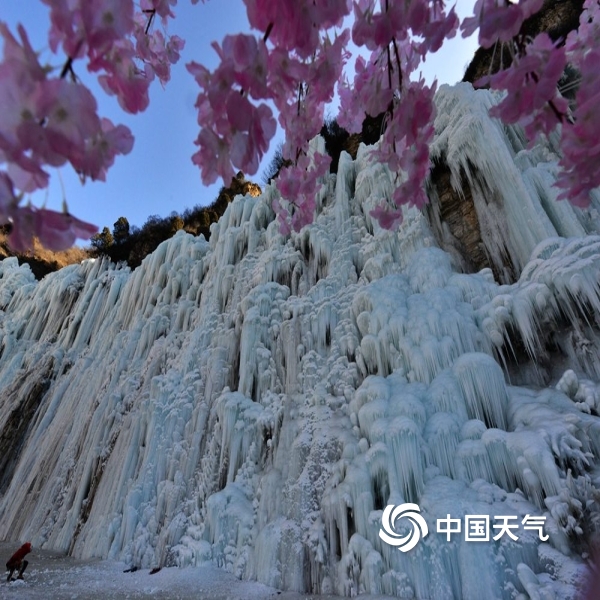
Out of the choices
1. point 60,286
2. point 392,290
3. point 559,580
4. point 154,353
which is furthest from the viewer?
point 60,286

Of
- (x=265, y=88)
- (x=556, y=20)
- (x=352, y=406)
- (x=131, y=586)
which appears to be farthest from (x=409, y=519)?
(x=556, y=20)

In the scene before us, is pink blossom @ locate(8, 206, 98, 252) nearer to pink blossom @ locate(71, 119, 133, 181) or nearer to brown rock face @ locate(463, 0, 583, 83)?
pink blossom @ locate(71, 119, 133, 181)

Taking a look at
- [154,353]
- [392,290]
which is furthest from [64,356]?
[392,290]

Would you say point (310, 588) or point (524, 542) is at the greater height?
point (524, 542)

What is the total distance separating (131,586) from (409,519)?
3.24 meters

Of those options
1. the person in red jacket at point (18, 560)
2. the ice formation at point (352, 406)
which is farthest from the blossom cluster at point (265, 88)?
the person in red jacket at point (18, 560)

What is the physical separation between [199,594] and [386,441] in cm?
237

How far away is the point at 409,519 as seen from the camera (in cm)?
337

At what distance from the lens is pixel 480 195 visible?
226 inches

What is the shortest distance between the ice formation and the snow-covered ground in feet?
0.66

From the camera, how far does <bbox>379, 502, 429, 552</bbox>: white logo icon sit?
3.23 metres

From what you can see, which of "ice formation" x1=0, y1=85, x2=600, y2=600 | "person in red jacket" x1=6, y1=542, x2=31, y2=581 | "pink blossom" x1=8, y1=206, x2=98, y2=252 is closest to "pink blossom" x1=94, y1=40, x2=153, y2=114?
"pink blossom" x1=8, y1=206, x2=98, y2=252

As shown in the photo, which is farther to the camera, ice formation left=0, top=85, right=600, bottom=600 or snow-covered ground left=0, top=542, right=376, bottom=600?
snow-covered ground left=0, top=542, right=376, bottom=600

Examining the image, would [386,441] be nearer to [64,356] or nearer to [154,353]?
[154,353]
